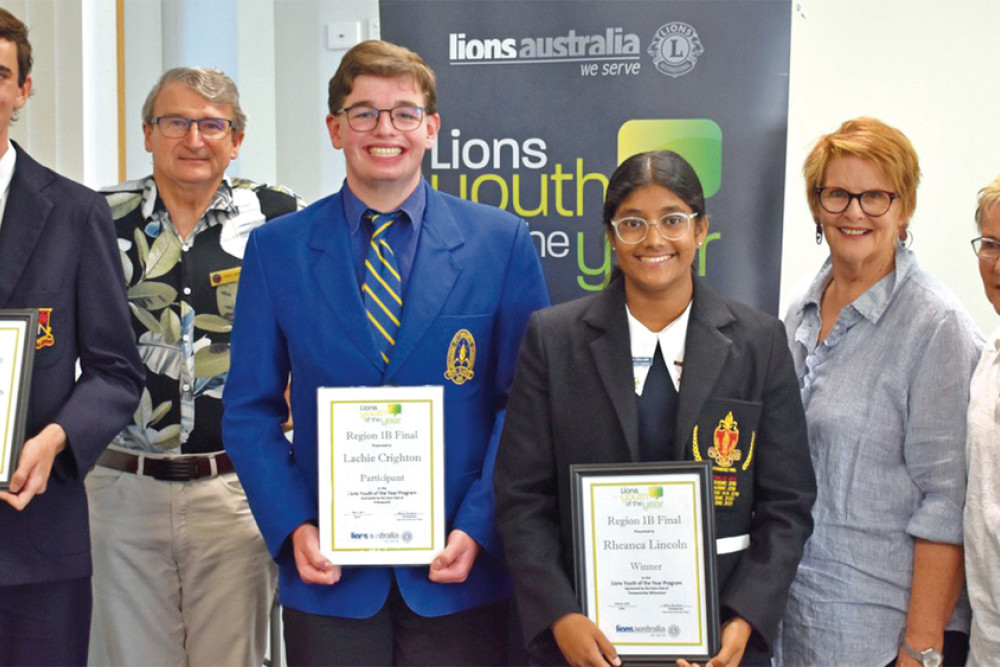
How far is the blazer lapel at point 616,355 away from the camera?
7.60ft

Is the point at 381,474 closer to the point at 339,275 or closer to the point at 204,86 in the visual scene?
the point at 339,275

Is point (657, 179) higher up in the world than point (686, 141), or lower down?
lower down

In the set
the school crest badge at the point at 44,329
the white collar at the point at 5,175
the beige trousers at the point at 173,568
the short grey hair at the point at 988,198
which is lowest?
the beige trousers at the point at 173,568

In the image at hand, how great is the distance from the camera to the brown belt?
3.21 m

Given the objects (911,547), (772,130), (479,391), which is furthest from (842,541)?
(772,130)

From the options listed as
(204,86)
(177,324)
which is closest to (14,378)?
(177,324)

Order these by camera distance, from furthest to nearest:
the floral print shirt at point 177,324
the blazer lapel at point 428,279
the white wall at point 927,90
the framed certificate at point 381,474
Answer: the white wall at point 927,90 → the floral print shirt at point 177,324 → the blazer lapel at point 428,279 → the framed certificate at point 381,474

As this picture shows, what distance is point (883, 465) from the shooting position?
96.2 inches

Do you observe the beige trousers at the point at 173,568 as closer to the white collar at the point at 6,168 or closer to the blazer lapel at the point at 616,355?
the white collar at the point at 6,168

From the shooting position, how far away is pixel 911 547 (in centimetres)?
245

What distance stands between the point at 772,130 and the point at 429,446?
1.71 metres

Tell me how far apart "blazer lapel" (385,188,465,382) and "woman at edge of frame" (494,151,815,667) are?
0.27 m

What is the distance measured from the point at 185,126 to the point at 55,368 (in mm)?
963

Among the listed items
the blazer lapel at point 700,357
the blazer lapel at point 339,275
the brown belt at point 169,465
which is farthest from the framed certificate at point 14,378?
the blazer lapel at point 700,357
